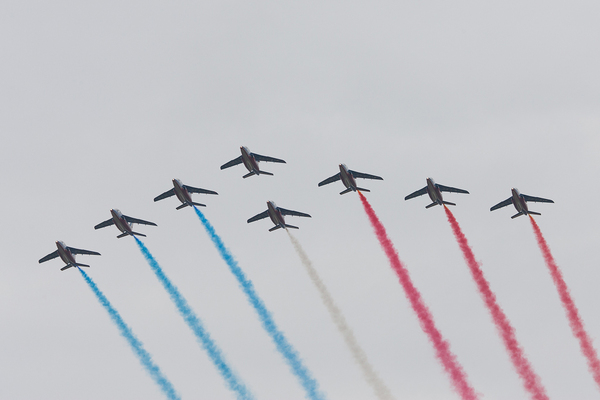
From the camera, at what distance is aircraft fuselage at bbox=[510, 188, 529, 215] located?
104m

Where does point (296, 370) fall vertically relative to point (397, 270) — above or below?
below

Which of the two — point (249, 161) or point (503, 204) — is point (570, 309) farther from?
point (249, 161)

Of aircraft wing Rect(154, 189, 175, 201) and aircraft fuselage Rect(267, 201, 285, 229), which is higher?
aircraft wing Rect(154, 189, 175, 201)

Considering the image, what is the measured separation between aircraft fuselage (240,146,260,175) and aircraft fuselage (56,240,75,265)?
27806 millimetres

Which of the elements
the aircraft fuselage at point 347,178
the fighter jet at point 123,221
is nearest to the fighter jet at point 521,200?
the aircraft fuselage at point 347,178

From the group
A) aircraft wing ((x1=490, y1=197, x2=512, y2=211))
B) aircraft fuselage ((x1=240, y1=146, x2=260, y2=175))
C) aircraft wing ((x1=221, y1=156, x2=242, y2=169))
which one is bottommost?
aircraft wing ((x1=490, y1=197, x2=512, y2=211))

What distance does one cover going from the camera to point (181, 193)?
10462 centimetres

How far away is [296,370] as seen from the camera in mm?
96188

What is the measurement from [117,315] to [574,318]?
62036 millimetres

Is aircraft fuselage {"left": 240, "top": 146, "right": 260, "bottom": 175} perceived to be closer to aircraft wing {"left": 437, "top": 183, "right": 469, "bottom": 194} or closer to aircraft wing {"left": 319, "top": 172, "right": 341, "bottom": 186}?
aircraft wing {"left": 319, "top": 172, "right": 341, "bottom": 186}

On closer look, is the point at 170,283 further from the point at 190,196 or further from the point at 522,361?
the point at 522,361

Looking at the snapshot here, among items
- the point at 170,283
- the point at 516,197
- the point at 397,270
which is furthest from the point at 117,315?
the point at 516,197

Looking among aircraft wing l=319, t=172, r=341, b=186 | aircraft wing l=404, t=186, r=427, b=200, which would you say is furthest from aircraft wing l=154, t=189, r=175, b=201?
aircraft wing l=404, t=186, r=427, b=200

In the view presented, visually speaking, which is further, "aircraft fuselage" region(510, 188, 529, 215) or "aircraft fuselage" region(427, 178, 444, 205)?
"aircraft fuselage" region(510, 188, 529, 215)
